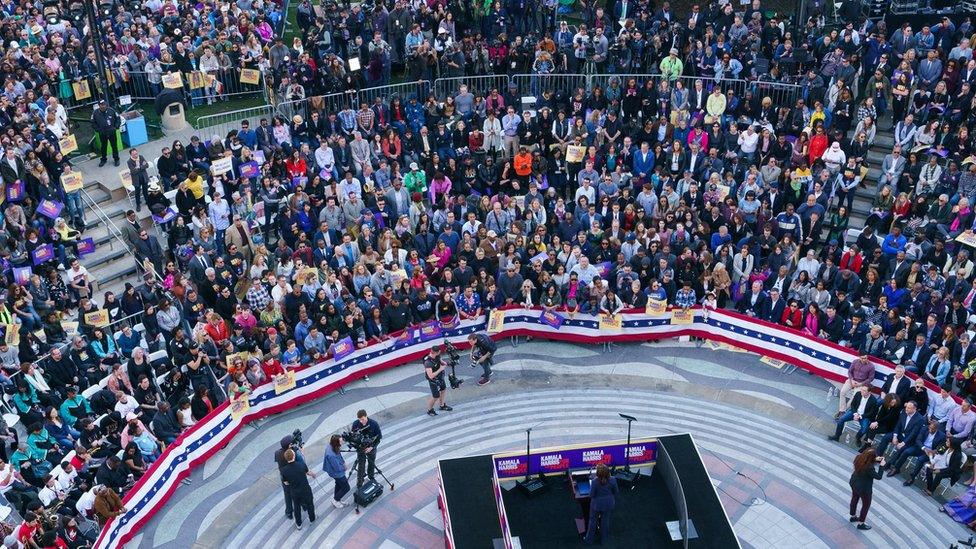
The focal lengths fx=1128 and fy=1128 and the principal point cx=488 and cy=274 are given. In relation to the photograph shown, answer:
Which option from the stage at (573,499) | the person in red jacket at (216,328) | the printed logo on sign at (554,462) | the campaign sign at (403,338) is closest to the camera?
the stage at (573,499)

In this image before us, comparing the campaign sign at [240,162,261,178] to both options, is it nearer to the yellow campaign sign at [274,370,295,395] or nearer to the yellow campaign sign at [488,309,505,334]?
the yellow campaign sign at [274,370,295,395]

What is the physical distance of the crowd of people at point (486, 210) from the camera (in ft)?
75.2

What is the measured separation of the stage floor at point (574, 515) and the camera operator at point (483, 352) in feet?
14.7

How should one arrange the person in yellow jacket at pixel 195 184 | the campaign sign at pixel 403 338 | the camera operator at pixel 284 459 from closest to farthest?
the camera operator at pixel 284 459 < the campaign sign at pixel 403 338 < the person in yellow jacket at pixel 195 184

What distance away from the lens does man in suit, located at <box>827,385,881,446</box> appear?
73.8ft

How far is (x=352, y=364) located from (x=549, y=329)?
4.67m

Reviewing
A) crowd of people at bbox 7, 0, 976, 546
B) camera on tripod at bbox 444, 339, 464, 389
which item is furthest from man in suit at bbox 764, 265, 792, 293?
camera on tripod at bbox 444, 339, 464, 389

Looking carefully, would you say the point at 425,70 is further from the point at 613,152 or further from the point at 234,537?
the point at 234,537

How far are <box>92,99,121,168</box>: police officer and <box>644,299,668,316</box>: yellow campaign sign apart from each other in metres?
15.0

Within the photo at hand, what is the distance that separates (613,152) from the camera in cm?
3009

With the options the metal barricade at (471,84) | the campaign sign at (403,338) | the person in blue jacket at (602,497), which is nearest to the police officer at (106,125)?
the metal barricade at (471,84)

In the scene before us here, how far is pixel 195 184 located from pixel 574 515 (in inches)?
542

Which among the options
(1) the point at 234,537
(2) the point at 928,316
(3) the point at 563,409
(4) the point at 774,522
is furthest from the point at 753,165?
(1) the point at 234,537

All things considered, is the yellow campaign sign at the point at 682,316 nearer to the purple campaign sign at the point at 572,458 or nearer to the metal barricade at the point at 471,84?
the purple campaign sign at the point at 572,458
